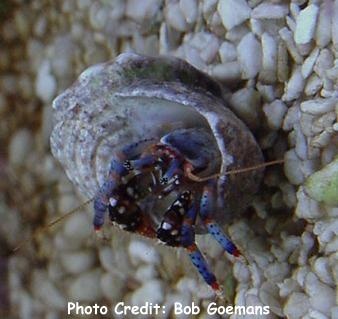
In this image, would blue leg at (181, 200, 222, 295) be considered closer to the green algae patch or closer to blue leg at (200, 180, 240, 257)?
blue leg at (200, 180, 240, 257)

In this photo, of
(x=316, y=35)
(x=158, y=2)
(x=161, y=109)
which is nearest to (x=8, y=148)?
(x=158, y=2)

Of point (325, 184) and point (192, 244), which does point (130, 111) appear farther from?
point (325, 184)

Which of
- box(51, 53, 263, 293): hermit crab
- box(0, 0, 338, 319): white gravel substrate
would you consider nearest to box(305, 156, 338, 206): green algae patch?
box(0, 0, 338, 319): white gravel substrate

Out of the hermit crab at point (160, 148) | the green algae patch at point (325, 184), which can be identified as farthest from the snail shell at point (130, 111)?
the green algae patch at point (325, 184)

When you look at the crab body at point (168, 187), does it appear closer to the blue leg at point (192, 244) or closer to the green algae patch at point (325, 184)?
the blue leg at point (192, 244)
